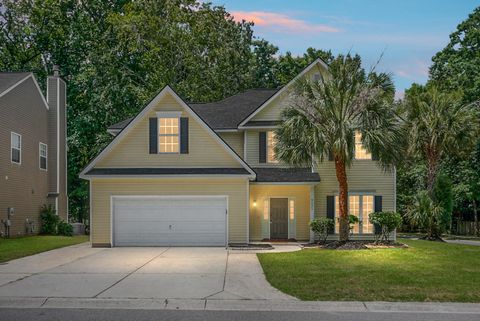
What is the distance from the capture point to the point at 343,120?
19.8m

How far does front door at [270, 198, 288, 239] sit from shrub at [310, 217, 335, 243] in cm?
189

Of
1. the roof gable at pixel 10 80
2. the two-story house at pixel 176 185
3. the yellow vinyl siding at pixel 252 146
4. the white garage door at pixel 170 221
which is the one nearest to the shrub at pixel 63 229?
the roof gable at pixel 10 80

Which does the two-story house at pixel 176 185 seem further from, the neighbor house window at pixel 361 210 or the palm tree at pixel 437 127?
the palm tree at pixel 437 127

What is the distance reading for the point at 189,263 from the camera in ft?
51.3

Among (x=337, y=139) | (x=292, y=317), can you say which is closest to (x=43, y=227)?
(x=337, y=139)

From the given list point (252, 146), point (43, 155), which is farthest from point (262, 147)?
point (43, 155)

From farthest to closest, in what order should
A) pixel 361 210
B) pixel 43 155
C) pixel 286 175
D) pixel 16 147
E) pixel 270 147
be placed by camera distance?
pixel 43 155, pixel 16 147, pixel 270 147, pixel 361 210, pixel 286 175

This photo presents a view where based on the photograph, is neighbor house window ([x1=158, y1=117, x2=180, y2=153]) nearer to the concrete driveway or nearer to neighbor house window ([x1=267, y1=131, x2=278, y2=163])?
neighbor house window ([x1=267, y1=131, x2=278, y2=163])

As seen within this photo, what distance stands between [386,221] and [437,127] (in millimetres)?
7670

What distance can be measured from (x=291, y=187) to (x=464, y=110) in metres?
10.6

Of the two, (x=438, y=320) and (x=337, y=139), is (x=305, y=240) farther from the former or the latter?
(x=438, y=320)

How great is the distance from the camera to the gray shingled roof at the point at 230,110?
26.1 meters

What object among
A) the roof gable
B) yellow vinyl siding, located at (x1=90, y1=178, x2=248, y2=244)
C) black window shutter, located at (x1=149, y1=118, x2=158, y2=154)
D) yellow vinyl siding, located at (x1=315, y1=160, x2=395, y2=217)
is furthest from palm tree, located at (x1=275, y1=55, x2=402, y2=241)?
the roof gable

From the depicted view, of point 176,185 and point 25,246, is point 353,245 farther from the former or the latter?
point 25,246
